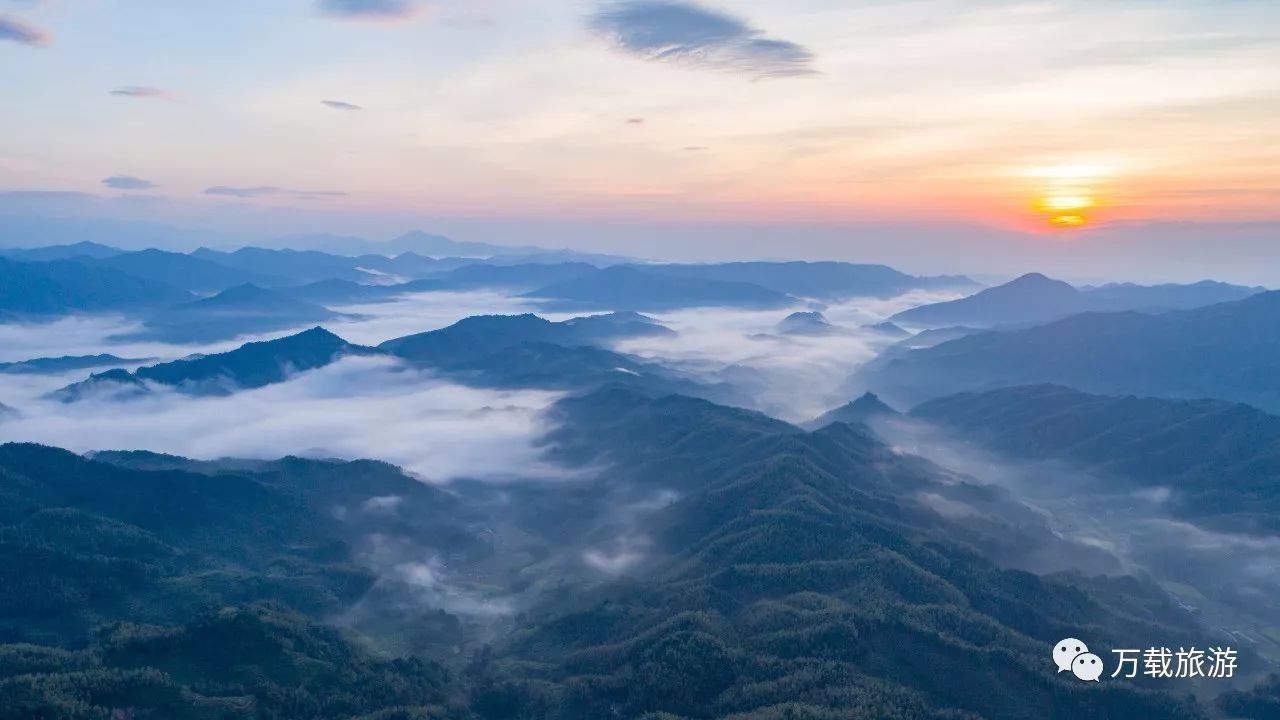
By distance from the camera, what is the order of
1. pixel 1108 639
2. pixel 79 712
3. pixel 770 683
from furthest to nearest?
pixel 1108 639 < pixel 770 683 < pixel 79 712

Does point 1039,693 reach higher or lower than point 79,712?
lower

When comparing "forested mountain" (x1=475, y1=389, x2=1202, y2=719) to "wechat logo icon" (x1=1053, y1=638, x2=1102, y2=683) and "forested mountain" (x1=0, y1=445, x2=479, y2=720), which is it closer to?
"wechat logo icon" (x1=1053, y1=638, x2=1102, y2=683)

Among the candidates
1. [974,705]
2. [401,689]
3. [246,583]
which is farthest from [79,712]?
[974,705]

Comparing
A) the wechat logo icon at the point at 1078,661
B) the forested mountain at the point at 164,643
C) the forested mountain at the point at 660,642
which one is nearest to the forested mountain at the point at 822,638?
the forested mountain at the point at 660,642

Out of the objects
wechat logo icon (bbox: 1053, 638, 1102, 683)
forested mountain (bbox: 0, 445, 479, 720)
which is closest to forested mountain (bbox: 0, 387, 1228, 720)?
forested mountain (bbox: 0, 445, 479, 720)

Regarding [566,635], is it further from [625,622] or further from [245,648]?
[245,648]

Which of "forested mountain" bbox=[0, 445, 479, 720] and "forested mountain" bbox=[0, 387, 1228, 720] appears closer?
"forested mountain" bbox=[0, 445, 479, 720]

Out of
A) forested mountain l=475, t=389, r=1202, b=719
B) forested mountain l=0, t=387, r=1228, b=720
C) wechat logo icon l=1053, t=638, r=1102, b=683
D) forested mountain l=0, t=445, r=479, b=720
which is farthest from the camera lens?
wechat logo icon l=1053, t=638, r=1102, b=683

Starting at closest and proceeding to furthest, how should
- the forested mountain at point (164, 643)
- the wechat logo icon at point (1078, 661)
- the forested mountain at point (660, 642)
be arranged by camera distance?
the forested mountain at point (164, 643)
the forested mountain at point (660, 642)
the wechat logo icon at point (1078, 661)

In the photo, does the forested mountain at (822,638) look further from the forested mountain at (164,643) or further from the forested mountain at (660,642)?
the forested mountain at (164,643)
